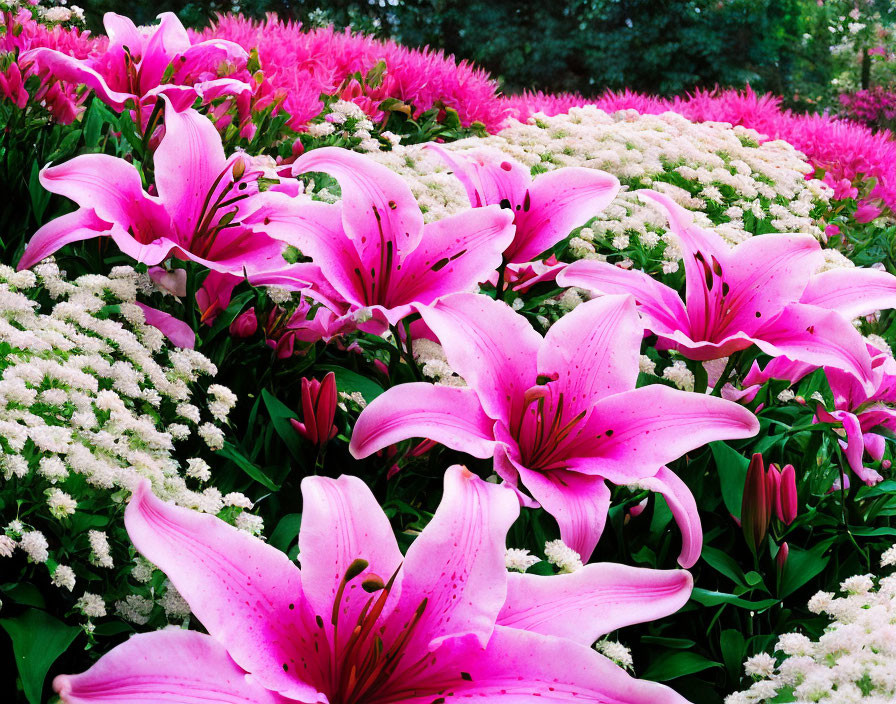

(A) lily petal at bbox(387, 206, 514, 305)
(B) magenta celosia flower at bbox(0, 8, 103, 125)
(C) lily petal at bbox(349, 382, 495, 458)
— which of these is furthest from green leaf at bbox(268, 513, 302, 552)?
(B) magenta celosia flower at bbox(0, 8, 103, 125)

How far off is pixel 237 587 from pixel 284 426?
1.56 feet

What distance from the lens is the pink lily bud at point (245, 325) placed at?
146cm

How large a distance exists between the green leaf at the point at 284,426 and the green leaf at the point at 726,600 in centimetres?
63

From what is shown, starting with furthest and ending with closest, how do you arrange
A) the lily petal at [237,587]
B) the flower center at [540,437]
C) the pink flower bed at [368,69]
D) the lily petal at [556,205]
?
the pink flower bed at [368,69]
the lily petal at [556,205]
the flower center at [540,437]
the lily petal at [237,587]

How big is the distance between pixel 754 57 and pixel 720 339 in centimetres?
1284

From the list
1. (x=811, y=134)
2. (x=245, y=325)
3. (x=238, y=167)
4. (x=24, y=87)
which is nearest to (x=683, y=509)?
(x=245, y=325)

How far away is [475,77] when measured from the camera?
12.1 ft

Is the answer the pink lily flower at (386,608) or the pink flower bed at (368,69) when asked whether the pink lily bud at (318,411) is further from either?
the pink flower bed at (368,69)

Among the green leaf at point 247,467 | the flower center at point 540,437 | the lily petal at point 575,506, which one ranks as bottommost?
the green leaf at point 247,467

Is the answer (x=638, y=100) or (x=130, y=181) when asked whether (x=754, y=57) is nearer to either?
(x=638, y=100)

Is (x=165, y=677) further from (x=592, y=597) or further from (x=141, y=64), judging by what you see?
(x=141, y=64)

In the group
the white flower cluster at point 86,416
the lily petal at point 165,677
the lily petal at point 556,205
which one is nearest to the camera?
the lily petal at point 165,677

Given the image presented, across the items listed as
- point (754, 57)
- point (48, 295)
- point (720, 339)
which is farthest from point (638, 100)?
point (754, 57)

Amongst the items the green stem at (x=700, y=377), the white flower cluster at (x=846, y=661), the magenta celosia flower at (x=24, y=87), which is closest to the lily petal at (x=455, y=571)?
the white flower cluster at (x=846, y=661)
